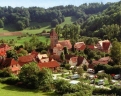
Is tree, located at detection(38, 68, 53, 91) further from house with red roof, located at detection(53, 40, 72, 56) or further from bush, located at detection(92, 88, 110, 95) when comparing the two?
house with red roof, located at detection(53, 40, 72, 56)

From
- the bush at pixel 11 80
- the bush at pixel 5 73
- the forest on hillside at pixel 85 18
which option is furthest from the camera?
the forest on hillside at pixel 85 18

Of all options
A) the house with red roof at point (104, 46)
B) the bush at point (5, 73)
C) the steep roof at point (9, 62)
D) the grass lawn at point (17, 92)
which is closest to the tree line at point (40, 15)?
the house with red roof at point (104, 46)

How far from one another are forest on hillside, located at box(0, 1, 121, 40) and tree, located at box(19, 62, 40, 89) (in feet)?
125

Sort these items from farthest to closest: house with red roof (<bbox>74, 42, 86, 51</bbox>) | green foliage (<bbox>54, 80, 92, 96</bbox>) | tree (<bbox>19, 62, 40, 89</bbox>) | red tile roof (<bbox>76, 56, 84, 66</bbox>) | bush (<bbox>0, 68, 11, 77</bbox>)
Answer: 1. house with red roof (<bbox>74, 42, 86, 51</bbox>)
2. red tile roof (<bbox>76, 56, 84, 66</bbox>)
3. bush (<bbox>0, 68, 11, 77</bbox>)
4. tree (<bbox>19, 62, 40, 89</bbox>)
5. green foliage (<bbox>54, 80, 92, 96</bbox>)

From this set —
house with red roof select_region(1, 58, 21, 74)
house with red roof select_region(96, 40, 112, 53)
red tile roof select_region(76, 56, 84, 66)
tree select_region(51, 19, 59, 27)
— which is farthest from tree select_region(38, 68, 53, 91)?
tree select_region(51, 19, 59, 27)

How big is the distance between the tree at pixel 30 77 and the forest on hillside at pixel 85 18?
1501 inches

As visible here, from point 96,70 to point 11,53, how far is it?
14300mm

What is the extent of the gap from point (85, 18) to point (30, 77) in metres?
90.6

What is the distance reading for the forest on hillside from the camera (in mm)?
73006

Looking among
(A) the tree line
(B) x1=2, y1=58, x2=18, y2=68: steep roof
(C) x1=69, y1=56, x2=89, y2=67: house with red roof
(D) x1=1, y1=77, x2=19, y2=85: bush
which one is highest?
(A) the tree line

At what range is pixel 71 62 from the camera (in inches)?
1718

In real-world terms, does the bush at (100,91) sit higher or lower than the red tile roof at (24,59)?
lower

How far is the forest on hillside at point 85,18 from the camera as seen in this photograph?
240 ft

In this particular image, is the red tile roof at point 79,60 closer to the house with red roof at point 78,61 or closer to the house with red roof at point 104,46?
the house with red roof at point 78,61
